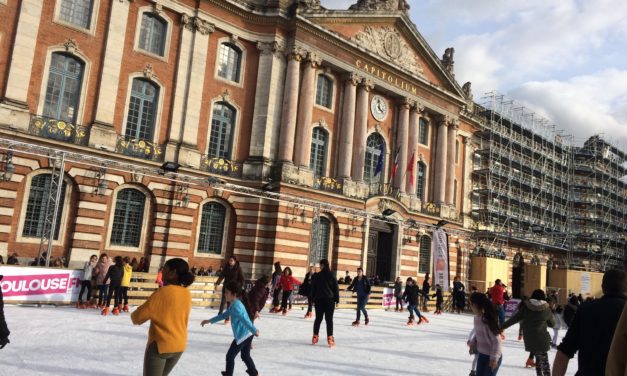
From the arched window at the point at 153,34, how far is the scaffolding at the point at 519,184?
26.0 m

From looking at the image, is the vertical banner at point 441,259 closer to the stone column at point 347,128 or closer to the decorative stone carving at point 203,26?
the stone column at point 347,128

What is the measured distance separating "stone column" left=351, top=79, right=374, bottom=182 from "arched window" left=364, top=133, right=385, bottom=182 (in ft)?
3.84

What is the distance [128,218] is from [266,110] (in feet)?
28.4

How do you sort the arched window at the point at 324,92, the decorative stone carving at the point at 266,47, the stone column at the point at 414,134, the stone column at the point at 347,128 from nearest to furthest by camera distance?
the decorative stone carving at the point at 266,47 → the stone column at the point at 347,128 → the arched window at the point at 324,92 → the stone column at the point at 414,134

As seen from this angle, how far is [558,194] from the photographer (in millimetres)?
47688

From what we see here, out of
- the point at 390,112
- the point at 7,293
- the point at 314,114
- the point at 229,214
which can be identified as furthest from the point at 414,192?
the point at 7,293

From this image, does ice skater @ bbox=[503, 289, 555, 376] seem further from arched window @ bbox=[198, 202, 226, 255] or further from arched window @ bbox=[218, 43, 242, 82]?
arched window @ bbox=[218, 43, 242, 82]

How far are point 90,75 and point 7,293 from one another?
1055 centimetres

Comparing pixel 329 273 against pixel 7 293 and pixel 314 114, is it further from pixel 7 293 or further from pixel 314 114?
pixel 314 114

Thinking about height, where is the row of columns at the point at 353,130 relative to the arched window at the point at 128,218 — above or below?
above

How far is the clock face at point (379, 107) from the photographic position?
1212 inches

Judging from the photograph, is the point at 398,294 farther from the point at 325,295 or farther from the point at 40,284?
the point at 40,284

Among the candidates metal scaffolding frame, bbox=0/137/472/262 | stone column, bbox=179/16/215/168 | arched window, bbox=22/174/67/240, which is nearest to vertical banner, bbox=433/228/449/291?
metal scaffolding frame, bbox=0/137/472/262

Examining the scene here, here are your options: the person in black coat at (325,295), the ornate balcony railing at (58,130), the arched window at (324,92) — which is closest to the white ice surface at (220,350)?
the person in black coat at (325,295)
